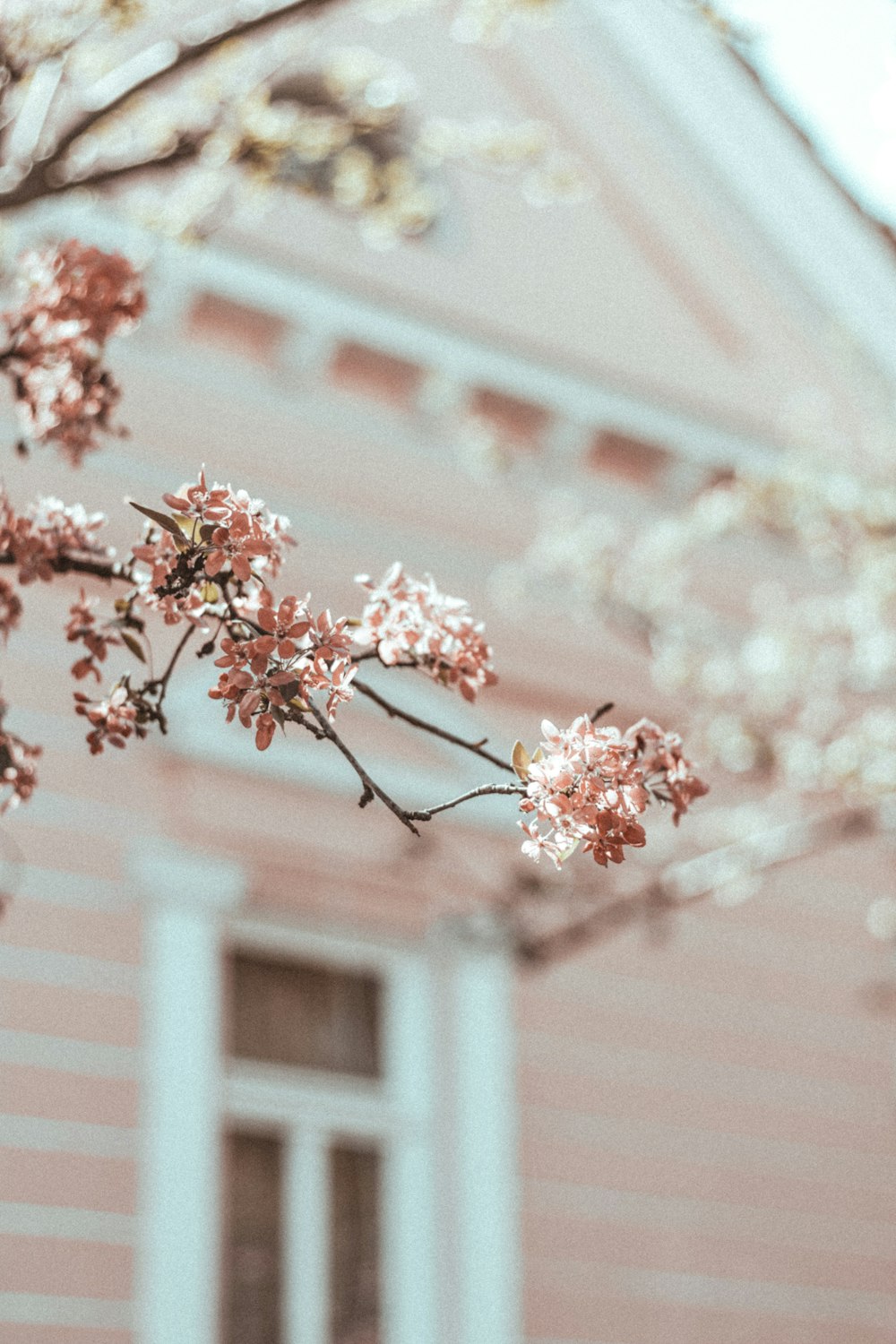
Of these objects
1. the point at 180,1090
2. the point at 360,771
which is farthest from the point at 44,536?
the point at 180,1090

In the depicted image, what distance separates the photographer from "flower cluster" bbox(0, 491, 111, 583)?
264 cm

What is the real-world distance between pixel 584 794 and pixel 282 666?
1.26ft

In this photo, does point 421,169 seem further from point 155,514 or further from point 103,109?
point 155,514

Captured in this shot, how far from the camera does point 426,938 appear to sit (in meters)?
6.76

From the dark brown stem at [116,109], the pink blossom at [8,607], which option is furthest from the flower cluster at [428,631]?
the dark brown stem at [116,109]

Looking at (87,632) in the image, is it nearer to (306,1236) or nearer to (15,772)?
(15,772)

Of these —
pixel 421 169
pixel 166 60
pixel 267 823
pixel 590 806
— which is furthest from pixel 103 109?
pixel 421 169

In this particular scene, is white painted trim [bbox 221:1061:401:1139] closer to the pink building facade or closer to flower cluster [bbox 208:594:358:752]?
the pink building facade

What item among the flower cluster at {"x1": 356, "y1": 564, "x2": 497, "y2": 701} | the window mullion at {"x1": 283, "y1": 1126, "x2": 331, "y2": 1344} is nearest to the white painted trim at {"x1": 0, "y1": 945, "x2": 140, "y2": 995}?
the window mullion at {"x1": 283, "y1": 1126, "x2": 331, "y2": 1344}

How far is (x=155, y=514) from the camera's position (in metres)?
2.04

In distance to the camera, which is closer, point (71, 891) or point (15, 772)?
point (15, 772)

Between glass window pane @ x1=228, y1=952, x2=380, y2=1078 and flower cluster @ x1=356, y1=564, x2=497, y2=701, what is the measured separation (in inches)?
158

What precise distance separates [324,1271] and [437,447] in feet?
11.2

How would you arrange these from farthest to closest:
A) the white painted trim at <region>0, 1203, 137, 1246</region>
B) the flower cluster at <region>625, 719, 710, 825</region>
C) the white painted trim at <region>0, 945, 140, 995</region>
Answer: the white painted trim at <region>0, 945, 140, 995</region> < the white painted trim at <region>0, 1203, 137, 1246</region> < the flower cluster at <region>625, 719, 710, 825</region>
